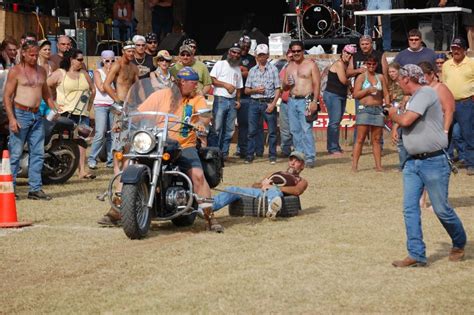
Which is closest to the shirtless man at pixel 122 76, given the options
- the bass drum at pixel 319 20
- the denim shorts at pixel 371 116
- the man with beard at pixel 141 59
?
the man with beard at pixel 141 59

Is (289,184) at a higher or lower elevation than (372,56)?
lower

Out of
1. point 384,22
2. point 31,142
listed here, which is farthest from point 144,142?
point 384,22

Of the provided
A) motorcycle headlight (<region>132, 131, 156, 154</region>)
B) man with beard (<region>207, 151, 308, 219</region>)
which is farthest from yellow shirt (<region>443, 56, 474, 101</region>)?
motorcycle headlight (<region>132, 131, 156, 154</region>)

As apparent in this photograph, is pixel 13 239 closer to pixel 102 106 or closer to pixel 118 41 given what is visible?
pixel 102 106

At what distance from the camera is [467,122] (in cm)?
1689

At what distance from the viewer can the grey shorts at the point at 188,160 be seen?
11.0 meters

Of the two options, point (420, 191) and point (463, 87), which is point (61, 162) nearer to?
point (463, 87)

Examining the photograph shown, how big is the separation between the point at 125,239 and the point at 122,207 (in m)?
0.51

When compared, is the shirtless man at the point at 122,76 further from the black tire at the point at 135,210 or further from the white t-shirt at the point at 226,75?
the black tire at the point at 135,210

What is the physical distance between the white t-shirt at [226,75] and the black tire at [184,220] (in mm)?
7166

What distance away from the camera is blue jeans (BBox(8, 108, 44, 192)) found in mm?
13500

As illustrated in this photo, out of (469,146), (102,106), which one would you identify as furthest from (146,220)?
(469,146)

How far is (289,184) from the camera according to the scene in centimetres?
1233

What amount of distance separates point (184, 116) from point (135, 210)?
1.23m
